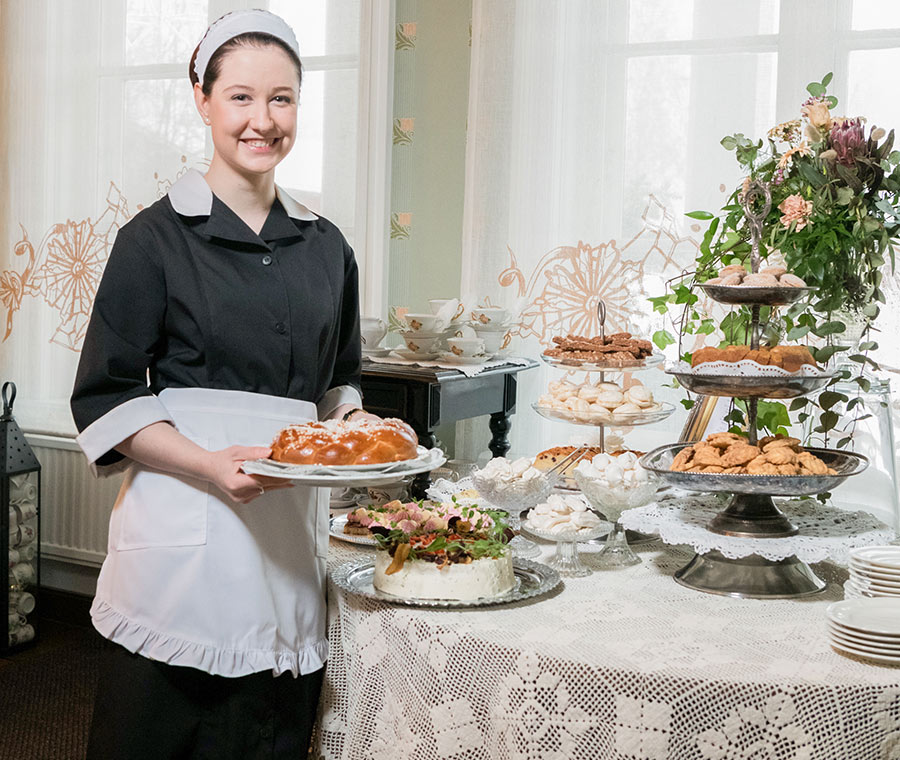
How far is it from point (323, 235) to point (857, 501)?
1084 millimetres

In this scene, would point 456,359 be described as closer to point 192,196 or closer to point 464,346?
point 464,346

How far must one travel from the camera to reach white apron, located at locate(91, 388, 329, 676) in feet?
5.30

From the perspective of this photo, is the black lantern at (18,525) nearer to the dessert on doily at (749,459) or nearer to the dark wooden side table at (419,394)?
the dark wooden side table at (419,394)

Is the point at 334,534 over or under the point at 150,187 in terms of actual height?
under

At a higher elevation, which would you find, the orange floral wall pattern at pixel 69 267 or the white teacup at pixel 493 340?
the orange floral wall pattern at pixel 69 267

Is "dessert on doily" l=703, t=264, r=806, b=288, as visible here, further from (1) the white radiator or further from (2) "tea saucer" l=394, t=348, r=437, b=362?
(1) the white radiator

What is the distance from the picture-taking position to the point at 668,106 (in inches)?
115

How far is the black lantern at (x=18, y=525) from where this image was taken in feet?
11.8

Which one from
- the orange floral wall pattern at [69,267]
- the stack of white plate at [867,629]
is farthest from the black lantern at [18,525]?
the stack of white plate at [867,629]

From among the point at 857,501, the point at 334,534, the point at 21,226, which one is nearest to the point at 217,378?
the point at 334,534

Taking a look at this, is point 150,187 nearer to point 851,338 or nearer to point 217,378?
point 217,378

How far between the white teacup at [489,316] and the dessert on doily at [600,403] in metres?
0.69

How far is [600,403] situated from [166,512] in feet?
2.98

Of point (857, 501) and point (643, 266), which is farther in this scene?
point (643, 266)
